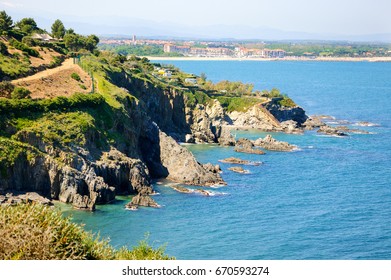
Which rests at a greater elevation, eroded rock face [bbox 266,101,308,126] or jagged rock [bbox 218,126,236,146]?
eroded rock face [bbox 266,101,308,126]

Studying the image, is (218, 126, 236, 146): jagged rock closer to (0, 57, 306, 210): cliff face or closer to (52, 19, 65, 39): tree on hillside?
(0, 57, 306, 210): cliff face

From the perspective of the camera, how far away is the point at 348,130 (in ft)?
397

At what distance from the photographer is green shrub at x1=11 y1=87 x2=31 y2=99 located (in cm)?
6975

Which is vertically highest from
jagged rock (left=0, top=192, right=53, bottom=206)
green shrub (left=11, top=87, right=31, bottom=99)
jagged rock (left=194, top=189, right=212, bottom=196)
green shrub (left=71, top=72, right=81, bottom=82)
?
green shrub (left=71, top=72, right=81, bottom=82)

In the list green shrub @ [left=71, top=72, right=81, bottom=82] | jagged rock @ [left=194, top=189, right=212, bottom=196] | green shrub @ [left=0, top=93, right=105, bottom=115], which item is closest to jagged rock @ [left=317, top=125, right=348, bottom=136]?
jagged rock @ [left=194, top=189, right=212, bottom=196]

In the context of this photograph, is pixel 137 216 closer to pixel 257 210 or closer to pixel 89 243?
pixel 257 210

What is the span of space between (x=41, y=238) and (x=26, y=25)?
8864cm

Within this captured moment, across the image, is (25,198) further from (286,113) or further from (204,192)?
(286,113)

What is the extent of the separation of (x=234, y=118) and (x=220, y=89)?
60.1ft

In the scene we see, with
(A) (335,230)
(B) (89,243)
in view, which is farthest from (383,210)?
(B) (89,243)

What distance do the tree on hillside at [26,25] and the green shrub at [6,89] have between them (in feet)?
125

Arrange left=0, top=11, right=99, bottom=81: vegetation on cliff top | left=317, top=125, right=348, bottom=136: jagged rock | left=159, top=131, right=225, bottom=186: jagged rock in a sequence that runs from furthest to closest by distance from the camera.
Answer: left=317, top=125, right=348, bottom=136: jagged rock
left=0, top=11, right=99, bottom=81: vegetation on cliff top
left=159, top=131, right=225, bottom=186: jagged rock

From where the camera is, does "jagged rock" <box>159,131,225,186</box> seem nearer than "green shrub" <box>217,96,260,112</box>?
Yes

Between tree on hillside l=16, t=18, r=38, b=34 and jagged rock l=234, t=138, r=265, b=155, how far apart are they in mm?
41840
